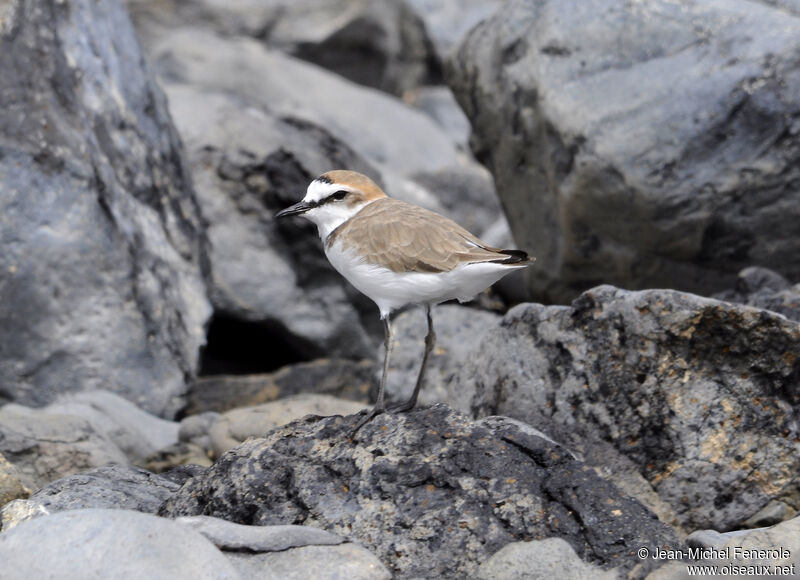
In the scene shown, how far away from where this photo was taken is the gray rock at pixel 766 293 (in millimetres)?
6645

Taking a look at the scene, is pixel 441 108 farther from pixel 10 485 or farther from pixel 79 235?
pixel 10 485


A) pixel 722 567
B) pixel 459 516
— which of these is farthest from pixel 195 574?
pixel 722 567

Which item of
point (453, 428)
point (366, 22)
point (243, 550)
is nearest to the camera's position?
point (243, 550)

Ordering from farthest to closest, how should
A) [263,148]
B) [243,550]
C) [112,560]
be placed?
[263,148] → [243,550] → [112,560]

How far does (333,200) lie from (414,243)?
715mm

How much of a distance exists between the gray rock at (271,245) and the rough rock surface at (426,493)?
227 inches

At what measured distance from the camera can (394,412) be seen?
17.5 feet

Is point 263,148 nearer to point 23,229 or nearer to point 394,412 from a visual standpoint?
point 23,229

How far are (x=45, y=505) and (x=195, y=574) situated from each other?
140 centimetres

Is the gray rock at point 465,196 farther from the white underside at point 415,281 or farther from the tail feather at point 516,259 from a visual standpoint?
the tail feather at point 516,259

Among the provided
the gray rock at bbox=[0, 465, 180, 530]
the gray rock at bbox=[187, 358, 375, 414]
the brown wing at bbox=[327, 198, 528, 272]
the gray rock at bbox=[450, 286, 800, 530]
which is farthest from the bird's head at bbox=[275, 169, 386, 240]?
the gray rock at bbox=[187, 358, 375, 414]

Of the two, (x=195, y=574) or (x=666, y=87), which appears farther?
(x=666, y=87)

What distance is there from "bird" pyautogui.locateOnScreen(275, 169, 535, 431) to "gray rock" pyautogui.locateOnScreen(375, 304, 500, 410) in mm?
2158

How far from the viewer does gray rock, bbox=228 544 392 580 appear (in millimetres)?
4273
